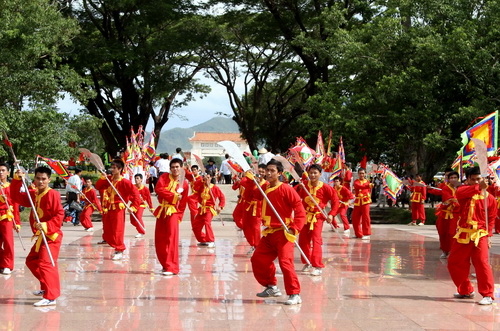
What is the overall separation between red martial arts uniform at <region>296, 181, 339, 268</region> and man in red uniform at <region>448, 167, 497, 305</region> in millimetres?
2303

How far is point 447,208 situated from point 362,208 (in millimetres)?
3983

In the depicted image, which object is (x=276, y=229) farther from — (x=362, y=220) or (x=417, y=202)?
(x=417, y=202)

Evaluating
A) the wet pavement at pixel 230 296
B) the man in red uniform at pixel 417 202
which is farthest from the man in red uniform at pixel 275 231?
the man in red uniform at pixel 417 202

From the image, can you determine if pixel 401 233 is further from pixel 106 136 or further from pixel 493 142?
pixel 106 136

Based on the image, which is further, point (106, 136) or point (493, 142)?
point (106, 136)

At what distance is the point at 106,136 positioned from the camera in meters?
32.4

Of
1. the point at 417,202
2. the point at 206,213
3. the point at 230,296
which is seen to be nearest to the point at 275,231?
the point at 230,296

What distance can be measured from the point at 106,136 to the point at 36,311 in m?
26.0

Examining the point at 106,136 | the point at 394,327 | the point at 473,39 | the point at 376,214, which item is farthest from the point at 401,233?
the point at 106,136

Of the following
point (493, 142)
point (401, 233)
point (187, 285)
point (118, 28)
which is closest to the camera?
point (187, 285)

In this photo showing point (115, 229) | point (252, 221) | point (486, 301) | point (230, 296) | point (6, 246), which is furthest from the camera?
point (252, 221)

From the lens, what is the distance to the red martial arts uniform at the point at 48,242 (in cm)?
722

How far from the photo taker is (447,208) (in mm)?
11539

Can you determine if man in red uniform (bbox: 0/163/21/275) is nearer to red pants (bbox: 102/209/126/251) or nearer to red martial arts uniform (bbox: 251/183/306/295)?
red pants (bbox: 102/209/126/251)
